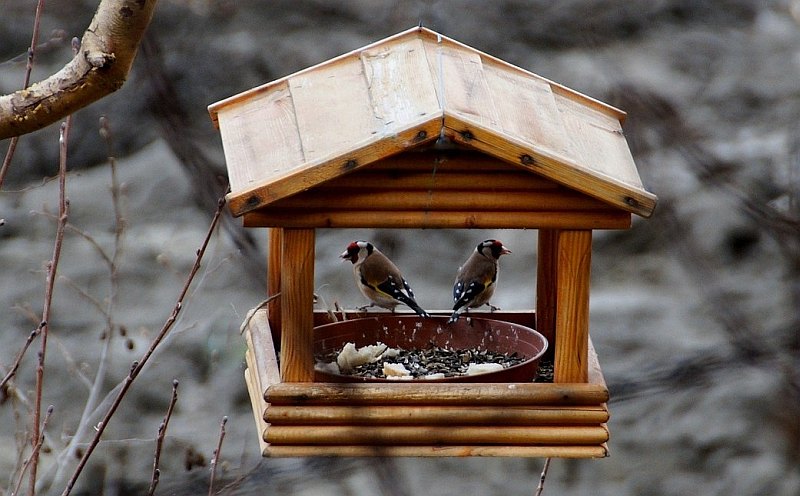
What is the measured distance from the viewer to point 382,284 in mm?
2602

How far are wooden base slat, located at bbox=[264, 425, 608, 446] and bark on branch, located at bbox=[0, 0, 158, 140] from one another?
2.68ft

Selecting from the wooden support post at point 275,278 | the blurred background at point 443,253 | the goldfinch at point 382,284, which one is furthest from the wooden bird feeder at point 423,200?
the blurred background at point 443,253

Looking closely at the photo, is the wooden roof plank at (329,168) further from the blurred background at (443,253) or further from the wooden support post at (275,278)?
the blurred background at (443,253)

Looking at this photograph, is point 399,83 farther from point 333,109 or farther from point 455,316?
point 455,316

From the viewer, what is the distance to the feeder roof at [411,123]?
175 centimetres

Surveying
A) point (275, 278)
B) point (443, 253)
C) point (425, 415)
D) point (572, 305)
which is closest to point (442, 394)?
point (425, 415)

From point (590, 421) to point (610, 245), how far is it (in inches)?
83.1

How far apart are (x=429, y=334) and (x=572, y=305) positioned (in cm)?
63

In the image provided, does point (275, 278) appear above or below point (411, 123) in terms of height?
below

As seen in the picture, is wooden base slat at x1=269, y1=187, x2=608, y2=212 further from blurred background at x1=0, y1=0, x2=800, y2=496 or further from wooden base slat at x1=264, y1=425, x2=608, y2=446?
blurred background at x1=0, y1=0, x2=800, y2=496

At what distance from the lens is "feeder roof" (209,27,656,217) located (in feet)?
5.75

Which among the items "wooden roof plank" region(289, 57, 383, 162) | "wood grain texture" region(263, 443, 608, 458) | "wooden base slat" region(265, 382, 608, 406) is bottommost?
"wood grain texture" region(263, 443, 608, 458)

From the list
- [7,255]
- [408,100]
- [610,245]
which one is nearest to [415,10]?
[610,245]

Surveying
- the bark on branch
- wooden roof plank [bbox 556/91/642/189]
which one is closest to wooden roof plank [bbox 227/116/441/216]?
wooden roof plank [bbox 556/91/642/189]
